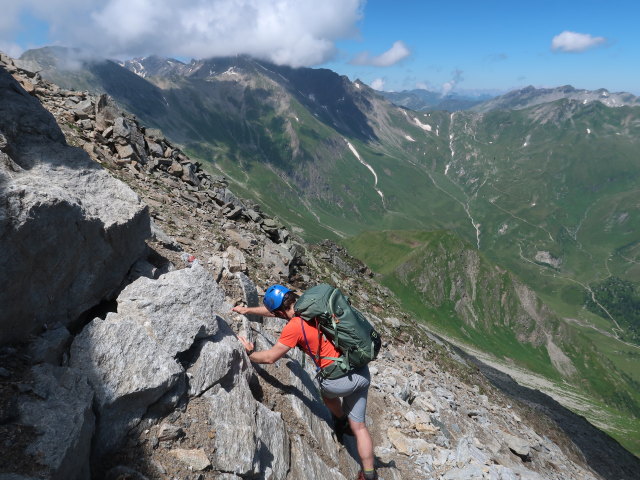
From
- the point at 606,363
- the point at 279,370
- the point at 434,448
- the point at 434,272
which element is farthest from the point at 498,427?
the point at 606,363

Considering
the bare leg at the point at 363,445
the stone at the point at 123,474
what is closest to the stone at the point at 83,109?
the stone at the point at 123,474

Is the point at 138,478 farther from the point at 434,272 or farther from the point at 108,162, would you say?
the point at 434,272

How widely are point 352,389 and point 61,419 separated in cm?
691

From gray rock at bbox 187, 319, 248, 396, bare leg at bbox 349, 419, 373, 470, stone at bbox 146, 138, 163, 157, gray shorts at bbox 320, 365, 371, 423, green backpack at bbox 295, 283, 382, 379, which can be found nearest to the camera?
gray rock at bbox 187, 319, 248, 396

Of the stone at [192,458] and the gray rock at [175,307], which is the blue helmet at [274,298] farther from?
the stone at [192,458]

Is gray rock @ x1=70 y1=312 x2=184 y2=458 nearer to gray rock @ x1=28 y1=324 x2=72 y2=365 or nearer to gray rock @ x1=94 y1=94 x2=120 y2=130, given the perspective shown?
gray rock @ x1=28 y1=324 x2=72 y2=365

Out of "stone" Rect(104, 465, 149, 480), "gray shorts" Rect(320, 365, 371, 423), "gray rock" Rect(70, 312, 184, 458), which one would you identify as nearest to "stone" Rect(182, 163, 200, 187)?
"gray rock" Rect(70, 312, 184, 458)

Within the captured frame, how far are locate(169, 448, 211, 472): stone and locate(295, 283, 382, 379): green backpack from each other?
366cm

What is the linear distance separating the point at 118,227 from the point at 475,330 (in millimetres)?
170668

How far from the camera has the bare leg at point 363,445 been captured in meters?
11.4

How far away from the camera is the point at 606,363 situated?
192 metres

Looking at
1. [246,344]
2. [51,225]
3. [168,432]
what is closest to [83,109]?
[51,225]

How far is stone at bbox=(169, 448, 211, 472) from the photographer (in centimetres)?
799

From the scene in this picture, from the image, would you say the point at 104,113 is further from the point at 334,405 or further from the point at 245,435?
the point at 245,435
